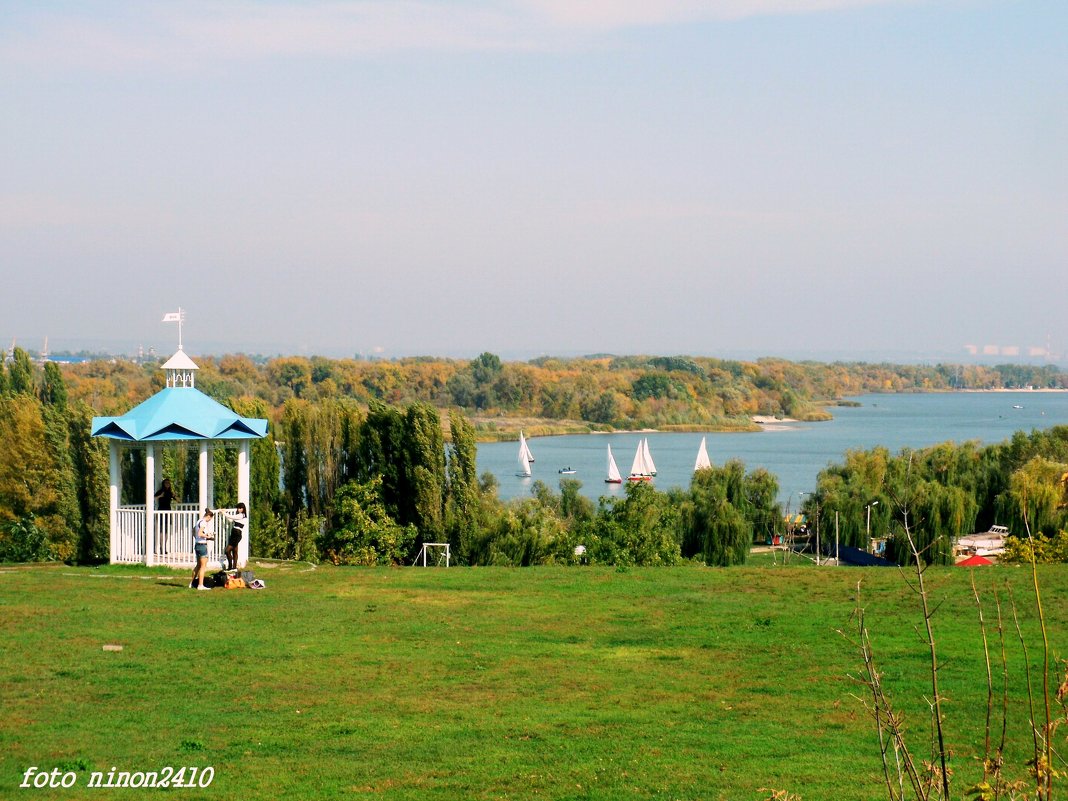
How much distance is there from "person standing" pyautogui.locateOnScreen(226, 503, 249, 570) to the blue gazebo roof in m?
1.52

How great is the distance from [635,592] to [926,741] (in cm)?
563

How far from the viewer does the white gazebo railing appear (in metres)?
14.3

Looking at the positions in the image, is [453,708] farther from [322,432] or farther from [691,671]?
[322,432]

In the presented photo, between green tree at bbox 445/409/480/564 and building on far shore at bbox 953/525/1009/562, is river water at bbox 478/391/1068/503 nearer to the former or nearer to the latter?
building on far shore at bbox 953/525/1009/562

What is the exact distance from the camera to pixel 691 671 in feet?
29.5

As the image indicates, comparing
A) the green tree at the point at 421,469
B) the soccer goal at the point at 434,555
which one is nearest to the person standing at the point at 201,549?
the soccer goal at the point at 434,555

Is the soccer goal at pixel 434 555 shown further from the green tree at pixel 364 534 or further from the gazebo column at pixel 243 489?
→ the gazebo column at pixel 243 489

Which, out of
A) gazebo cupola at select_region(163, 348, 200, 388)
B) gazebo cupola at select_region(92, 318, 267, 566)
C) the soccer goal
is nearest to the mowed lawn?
gazebo cupola at select_region(92, 318, 267, 566)

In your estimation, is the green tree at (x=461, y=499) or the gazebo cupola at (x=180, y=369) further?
the green tree at (x=461, y=499)

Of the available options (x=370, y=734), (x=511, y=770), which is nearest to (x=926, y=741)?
(x=511, y=770)

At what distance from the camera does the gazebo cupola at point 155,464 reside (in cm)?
1423

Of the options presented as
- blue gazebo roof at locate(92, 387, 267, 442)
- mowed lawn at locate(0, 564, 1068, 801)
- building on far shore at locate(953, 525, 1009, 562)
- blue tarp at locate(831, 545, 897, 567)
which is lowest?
blue tarp at locate(831, 545, 897, 567)

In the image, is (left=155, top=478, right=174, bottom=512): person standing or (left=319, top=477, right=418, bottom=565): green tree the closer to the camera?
(left=155, top=478, right=174, bottom=512): person standing

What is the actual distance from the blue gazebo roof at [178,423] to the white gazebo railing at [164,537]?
96 cm
